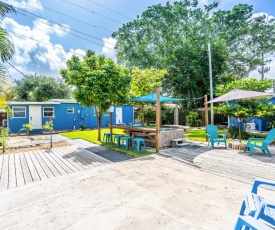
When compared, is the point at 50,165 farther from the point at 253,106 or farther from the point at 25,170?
the point at 253,106

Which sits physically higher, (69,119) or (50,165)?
(69,119)

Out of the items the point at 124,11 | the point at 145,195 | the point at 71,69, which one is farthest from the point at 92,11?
the point at 145,195

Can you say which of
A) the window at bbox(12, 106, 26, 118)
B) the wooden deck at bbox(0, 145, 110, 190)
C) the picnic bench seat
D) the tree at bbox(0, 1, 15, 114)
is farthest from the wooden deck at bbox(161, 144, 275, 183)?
the window at bbox(12, 106, 26, 118)

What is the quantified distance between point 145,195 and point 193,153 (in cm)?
365

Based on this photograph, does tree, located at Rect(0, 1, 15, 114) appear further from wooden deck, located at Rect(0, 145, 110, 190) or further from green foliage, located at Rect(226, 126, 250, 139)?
green foliage, located at Rect(226, 126, 250, 139)

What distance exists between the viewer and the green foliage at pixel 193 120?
51.9 feet

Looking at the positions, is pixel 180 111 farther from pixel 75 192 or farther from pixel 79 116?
pixel 75 192

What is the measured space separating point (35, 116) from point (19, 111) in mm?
1175

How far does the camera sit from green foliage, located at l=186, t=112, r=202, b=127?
15.8 m

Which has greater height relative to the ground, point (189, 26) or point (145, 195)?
point (189, 26)

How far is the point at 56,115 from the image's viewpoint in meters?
15.3

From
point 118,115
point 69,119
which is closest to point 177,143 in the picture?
point 118,115

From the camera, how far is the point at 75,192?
367cm

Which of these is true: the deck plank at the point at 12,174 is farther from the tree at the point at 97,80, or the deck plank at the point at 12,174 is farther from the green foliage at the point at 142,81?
the green foliage at the point at 142,81
